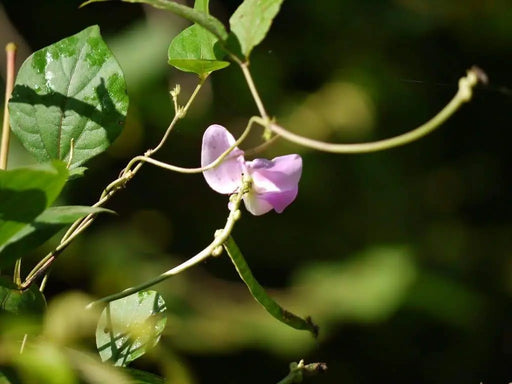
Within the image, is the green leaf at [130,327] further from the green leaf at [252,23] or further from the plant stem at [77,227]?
the green leaf at [252,23]

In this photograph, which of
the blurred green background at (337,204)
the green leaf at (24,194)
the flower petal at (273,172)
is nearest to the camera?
the green leaf at (24,194)

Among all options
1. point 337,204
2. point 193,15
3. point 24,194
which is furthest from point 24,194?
point 337,204

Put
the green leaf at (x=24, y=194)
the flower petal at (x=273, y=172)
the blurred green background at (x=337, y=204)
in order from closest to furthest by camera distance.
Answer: the green leaf at (x=24, y=194) < the flower petal at (x=273, y=172) < the blurred green background at (x=337, y=204)

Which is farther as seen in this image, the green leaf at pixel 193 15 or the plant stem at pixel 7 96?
the plant stem at pixel 7 96

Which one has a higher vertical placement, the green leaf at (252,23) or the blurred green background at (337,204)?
the green leaf at (252,23)

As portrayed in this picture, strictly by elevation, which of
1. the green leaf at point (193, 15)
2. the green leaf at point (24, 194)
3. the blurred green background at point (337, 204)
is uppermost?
the green leaf at point (193, 15)

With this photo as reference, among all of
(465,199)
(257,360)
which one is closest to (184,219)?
(257,360)

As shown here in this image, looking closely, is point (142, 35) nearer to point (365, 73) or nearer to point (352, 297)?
point (365, 73)

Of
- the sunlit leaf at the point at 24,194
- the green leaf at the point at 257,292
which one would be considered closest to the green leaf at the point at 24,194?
the sunlit leaf at the point at 24,194

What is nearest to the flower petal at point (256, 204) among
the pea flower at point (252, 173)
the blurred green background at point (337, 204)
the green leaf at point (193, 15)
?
the pea flower at point (252, 173)

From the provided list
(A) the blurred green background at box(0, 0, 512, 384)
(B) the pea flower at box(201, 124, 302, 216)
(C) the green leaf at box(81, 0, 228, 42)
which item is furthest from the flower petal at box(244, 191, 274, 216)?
(A) the blurred green background at box(0, 0, 512, 384)
